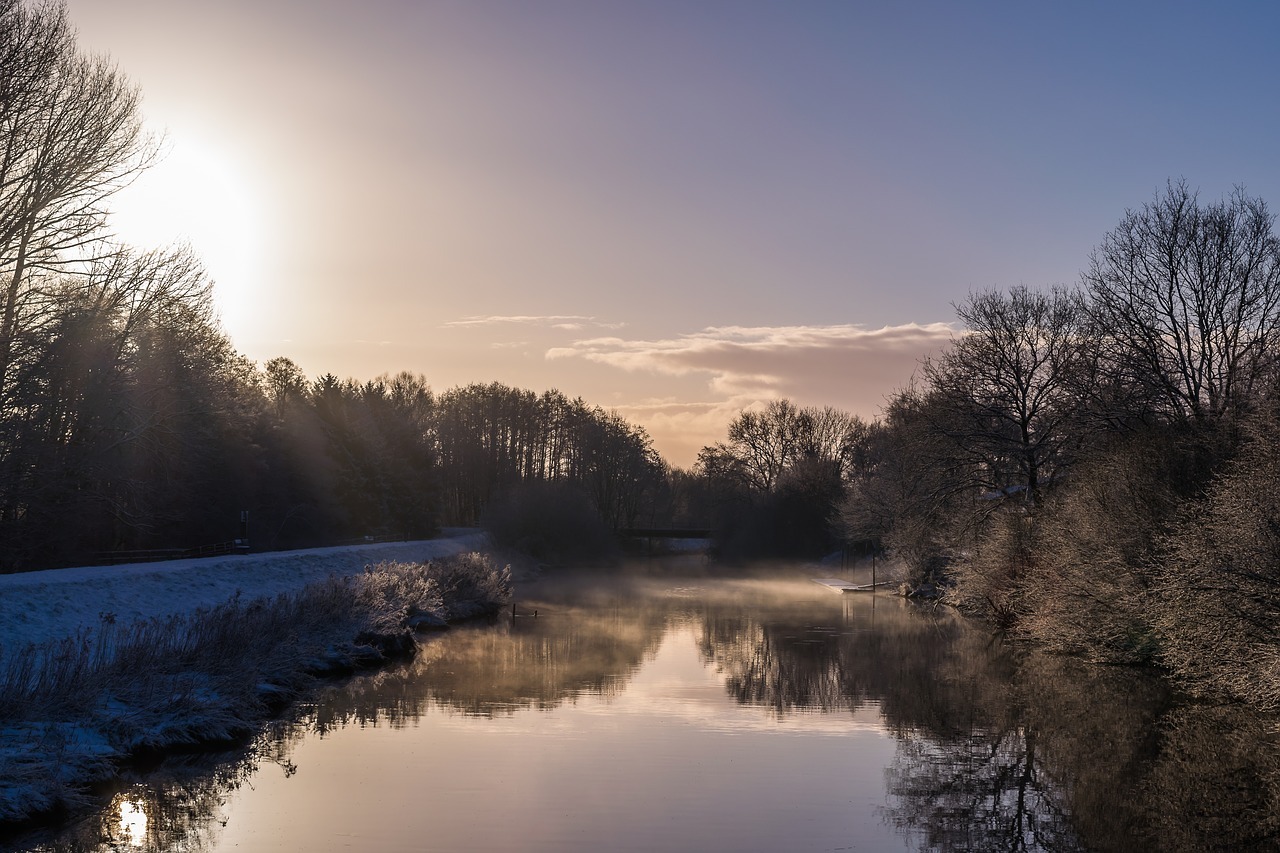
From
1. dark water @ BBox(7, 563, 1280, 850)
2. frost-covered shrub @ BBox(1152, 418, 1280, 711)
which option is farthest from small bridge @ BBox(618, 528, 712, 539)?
frost-covered shrub @ BBox(1152, 418, 1280, 711)

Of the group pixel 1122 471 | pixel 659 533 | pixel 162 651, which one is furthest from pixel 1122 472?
→ pixel 659 533

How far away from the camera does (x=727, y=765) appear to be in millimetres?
17719

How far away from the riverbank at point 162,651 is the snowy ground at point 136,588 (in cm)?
5

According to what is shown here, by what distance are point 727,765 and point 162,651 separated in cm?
1041

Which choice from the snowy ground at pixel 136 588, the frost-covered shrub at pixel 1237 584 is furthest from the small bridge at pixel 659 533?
the frost-covered shrub at pixel 1237 584

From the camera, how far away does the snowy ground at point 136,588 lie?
22.4m

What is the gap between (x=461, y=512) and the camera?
9912 centimetres

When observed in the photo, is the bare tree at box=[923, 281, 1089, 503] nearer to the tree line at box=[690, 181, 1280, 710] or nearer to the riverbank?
the tree line at box=[690, 181, 1280, 710]

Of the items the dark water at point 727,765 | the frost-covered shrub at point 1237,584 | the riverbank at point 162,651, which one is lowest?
the dark water at point 727,765

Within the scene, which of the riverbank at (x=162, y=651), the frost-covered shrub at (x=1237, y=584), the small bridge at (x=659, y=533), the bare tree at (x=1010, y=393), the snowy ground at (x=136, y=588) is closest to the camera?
the riverbank at (x=162, y=651)

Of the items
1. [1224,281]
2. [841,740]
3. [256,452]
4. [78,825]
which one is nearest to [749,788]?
[841,740]

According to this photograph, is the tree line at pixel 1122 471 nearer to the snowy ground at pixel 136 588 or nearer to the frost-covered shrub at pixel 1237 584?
the frost-covered shrub at pixel 1237 584

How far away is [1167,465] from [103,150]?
1067 inches

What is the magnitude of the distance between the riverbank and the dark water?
81cm
